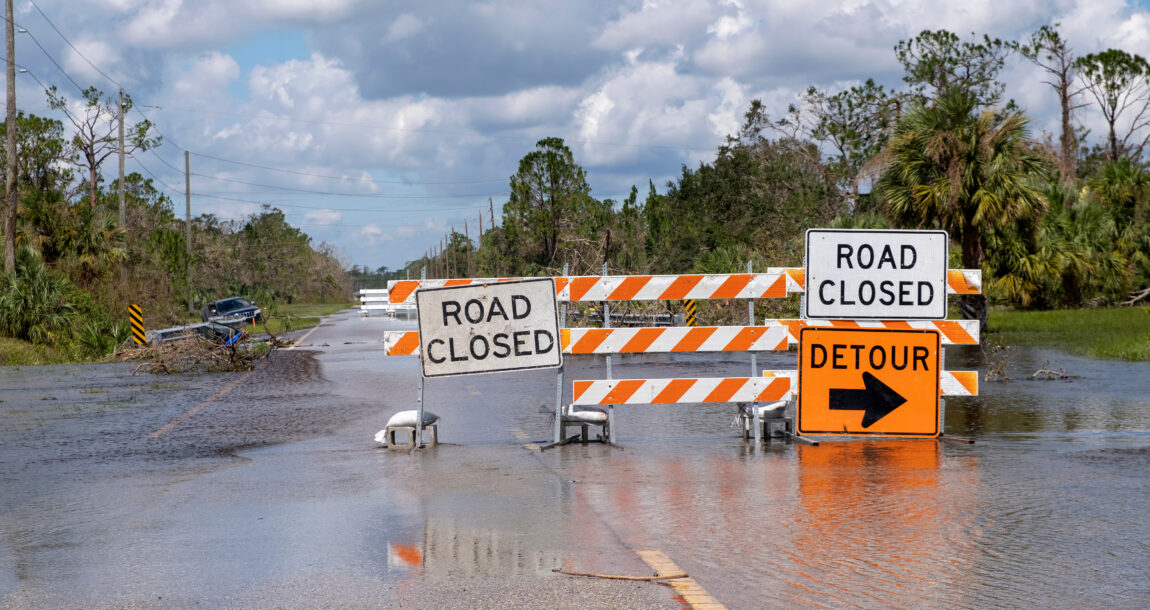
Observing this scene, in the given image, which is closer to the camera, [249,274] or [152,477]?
[152,477]

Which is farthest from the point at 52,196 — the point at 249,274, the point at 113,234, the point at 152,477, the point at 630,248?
the point at 249,274

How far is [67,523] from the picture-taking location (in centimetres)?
768

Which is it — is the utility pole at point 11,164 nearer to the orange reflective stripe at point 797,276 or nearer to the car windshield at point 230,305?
the car windshield at point 230,305

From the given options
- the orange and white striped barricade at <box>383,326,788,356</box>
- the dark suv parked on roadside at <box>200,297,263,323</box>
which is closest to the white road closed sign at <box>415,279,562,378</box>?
the orange and white striped barricade at <box>383,326,788,356</box>

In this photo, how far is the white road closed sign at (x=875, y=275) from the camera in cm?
1076

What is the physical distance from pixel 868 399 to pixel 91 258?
1282 inches

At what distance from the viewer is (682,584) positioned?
229 inches

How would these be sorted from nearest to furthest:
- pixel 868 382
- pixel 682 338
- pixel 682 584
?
pixel 682 584 → pixel 868 382 → pixel 682 338

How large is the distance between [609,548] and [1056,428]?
288 inches

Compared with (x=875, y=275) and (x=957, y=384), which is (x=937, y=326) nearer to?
(x=957, y=384)

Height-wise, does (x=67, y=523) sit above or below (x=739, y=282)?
below

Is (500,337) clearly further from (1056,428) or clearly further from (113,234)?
(113,234)

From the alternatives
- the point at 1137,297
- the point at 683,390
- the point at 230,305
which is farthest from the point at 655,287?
the point at 230,305

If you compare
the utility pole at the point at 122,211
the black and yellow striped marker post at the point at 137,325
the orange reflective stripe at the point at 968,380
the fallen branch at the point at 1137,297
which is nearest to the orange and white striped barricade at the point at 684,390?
the orange reflective stripe at the point at 968,380
